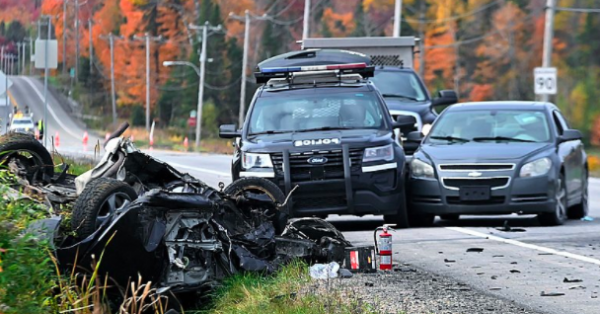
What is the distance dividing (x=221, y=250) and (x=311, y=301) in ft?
4.60

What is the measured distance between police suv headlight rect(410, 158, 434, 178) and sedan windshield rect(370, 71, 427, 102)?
718 cm

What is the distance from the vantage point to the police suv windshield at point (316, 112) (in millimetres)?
16484

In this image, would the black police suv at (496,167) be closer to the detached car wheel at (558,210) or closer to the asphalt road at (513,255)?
the detached car wheel at (558,210)

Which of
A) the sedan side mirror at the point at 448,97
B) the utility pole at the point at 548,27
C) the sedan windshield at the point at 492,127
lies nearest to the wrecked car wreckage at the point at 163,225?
the sedan windshield at the point at 492,127

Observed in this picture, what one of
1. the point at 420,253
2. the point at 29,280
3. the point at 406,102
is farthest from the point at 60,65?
the point at 29,280

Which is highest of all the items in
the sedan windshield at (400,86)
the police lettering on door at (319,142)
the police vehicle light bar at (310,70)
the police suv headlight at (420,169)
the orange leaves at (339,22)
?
the orange leaves at (339,22)

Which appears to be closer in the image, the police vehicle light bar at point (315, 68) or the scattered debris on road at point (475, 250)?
the scattered debris on road at point (475, 250)

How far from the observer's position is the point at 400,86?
79.0 feet

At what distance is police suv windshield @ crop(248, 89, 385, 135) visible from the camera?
649 inches

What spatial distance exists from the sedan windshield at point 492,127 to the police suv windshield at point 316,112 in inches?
47.5

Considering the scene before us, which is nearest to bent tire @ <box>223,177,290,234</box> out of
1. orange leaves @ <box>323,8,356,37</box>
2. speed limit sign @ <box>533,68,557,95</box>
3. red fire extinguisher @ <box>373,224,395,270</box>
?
red fire extinguisher @ <box>373,224,395,270</box>

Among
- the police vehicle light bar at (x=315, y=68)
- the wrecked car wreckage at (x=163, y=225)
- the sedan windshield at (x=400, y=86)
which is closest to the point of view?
the wrecked car wreckage at (x=163, y=225)

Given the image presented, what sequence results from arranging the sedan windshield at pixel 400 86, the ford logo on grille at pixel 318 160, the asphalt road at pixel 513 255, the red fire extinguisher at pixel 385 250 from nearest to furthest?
the asphalt road at pixel 513 255
the red fire extinguisher at pixel 385 250
the ford logo on grille at pixel 318 160
the sedan windshield at pixel 400 86

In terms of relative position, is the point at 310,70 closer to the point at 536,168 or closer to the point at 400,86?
the point at 536,168
